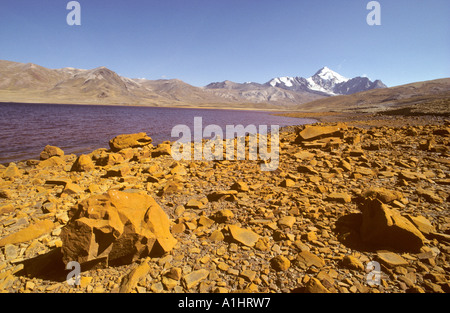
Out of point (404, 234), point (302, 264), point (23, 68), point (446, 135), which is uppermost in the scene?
point (23, 68)

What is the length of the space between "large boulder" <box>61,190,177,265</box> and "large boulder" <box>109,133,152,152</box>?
8.70 metres

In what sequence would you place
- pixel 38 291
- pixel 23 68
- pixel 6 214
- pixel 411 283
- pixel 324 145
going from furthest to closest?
pixel 23 68 < pixel 324 145 < pixel 6 214 < pixel 38 291 < pixel 411 283

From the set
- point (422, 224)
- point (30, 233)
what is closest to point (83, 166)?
point (30, 233)

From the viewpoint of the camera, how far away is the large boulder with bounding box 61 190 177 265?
274cm

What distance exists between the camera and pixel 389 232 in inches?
112

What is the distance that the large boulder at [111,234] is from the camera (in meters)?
2.74

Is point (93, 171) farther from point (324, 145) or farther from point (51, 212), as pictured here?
point (324, 145)

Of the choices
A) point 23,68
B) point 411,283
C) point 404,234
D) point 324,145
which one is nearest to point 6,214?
point 411,283

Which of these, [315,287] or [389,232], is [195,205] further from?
[389,232]

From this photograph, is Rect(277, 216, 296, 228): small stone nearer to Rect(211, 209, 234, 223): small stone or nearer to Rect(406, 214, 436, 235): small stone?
Rect(211, 209, 234, 223): small stone

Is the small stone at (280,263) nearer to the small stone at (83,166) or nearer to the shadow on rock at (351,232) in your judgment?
the shadow on rock at (351,232)

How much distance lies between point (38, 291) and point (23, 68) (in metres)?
279

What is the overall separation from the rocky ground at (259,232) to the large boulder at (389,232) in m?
0.01

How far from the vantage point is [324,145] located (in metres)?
8.19
